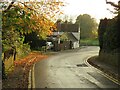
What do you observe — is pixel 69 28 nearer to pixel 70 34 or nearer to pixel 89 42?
pixel 70 34

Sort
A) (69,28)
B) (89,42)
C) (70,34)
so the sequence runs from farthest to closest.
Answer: (89,42)
(69,28)
(70,34)

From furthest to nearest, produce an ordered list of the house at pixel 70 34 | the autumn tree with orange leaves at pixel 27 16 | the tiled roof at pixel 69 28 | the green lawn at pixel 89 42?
1. the green lawn at pixel 89 42
2. the tiled roof at pixel 69 28
3. the house at pixel 70 34
4. the autumn tree with orange leaves at pixel 27 16

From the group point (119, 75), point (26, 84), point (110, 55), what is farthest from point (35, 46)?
point (26, 84)

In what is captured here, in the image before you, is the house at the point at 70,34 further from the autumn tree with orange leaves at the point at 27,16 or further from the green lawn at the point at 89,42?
the autumn tree with orange leaves at the point at 27,16

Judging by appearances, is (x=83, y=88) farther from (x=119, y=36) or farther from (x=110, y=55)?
(x=110, y=55)

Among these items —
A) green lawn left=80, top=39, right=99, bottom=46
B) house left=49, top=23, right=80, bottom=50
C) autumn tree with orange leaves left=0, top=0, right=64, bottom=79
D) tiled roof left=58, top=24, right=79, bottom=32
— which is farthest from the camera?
green lawn left=80, top=39, right=99, bottom=46

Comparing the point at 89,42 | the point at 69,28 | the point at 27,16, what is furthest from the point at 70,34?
the point at 27,16

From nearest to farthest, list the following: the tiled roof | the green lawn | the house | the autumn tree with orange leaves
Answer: the autumn tree with orange leaves, the house, the tiled roof, the green lawn

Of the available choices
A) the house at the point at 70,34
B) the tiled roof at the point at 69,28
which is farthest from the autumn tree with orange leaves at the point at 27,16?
the tiled roof at the point at 69,28

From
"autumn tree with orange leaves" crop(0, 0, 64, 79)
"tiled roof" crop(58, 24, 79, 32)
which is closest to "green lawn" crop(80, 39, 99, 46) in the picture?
"tiled roof" crop(58, 24, 79, 32)

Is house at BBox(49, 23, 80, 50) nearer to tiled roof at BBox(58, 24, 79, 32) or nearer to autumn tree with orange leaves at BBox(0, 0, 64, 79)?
tiled roof at BBox(58, 24, 79, 32)

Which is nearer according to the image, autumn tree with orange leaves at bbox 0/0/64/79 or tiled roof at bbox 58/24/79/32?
autumn tree with orange leaves at bbox 0/0/64/79

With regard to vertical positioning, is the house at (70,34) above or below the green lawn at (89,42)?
above

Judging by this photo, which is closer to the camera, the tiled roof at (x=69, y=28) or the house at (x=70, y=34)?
the house at (x=70, y=34)
